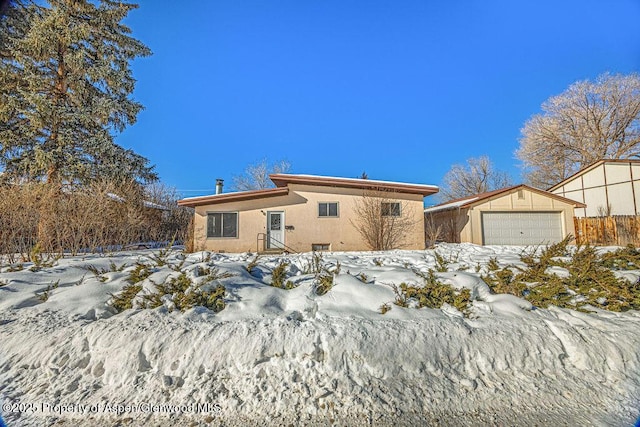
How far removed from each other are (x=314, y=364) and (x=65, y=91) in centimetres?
1575

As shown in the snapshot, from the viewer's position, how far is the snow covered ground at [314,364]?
6.63 ft

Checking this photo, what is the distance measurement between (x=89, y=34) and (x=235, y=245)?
11525mm

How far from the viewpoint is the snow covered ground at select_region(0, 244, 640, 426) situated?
202 cm

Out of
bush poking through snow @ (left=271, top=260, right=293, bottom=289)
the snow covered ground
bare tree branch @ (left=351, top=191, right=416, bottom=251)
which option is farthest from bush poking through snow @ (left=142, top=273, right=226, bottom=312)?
bare tree branch @ (left=351, top=191, right=416, bottom=251)

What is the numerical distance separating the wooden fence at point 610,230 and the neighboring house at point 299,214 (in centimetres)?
922

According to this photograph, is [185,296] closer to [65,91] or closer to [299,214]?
[299,214]

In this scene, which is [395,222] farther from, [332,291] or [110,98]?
[110,98]

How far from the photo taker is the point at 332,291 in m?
3.44

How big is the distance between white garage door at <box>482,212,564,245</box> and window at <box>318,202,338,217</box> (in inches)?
292

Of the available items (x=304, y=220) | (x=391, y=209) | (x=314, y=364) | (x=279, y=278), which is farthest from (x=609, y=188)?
(x=314, y=364)

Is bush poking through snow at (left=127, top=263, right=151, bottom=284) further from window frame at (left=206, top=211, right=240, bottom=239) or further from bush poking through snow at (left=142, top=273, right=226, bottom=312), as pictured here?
window frame at (left=206, top=211, right=240, bottom=239)

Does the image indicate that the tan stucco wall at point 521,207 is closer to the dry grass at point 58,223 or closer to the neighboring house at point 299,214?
the neighboring house at point 299,214

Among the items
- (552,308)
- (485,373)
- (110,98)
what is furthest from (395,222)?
(110,98)

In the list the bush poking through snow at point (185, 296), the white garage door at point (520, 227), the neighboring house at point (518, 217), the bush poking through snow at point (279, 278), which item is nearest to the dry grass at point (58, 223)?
the bush poking through snow at point (185, 296)
